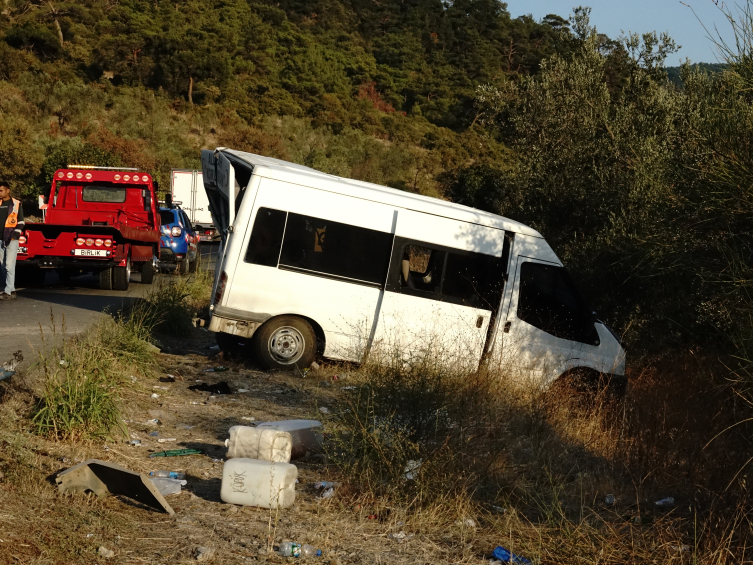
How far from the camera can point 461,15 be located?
86.4m

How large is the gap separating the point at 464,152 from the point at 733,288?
53238mm

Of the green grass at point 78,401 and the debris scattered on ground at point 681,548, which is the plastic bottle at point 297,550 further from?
the green grass at point 78,401

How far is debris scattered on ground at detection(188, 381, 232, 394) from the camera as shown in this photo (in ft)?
28.8

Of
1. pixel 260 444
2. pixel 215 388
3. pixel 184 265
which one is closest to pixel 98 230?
pixel 184 265

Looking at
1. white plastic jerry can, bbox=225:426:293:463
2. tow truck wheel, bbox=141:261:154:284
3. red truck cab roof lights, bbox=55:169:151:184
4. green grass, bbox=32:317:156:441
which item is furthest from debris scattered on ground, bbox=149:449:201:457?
red truck cab roof lights, bbox=55:169:151:184

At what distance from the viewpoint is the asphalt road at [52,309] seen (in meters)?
10.3

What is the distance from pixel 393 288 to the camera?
9.83 metres

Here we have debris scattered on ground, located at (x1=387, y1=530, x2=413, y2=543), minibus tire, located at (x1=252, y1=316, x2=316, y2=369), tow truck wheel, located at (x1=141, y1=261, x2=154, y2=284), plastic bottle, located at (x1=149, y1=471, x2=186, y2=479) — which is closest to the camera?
debris scattered on ground, located at (x1=387, y1=530, x2=413, y2=543)

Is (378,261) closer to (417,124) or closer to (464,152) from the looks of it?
(464,152)

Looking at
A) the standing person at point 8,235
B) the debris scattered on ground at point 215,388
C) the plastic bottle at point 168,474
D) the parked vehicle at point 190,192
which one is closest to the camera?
the plastic bottle at point 168,474

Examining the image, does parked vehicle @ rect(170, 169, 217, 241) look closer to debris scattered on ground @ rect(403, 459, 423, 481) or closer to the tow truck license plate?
the tow truck license plate

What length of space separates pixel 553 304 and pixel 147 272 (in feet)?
34.5

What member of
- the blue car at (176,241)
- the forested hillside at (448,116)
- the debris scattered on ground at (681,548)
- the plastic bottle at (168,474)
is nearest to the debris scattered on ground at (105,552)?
the plastic bottle at (168,474)

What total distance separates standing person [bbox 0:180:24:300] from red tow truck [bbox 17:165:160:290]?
144cm
